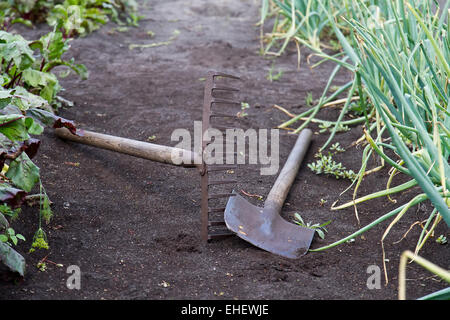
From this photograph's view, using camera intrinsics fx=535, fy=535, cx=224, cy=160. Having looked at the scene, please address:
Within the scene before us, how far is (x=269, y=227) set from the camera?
2232 millimetres

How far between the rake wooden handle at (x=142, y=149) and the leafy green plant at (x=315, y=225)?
536 millimetres

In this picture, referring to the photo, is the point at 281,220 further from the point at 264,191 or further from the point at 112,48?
the point at 112,48

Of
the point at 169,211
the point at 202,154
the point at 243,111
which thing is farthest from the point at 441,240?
the point at 243,111

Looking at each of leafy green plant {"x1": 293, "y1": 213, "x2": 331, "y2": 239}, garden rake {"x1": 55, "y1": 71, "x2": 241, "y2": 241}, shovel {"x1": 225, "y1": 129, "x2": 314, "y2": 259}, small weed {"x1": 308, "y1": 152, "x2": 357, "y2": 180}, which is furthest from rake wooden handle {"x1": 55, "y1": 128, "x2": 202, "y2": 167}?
small weed {"x1": 308, "y1": 152, "x2": 357, "y2": 180}

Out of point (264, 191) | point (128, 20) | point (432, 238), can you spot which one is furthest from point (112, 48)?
point (432, 238)

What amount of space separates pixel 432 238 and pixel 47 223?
5.12ft

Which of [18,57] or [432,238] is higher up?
[18,57]

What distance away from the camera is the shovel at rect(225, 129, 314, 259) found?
214 cm

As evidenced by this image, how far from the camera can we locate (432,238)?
214 cm

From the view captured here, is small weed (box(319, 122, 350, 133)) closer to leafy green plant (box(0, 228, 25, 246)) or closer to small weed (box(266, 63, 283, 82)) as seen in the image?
small weed (box(266, 63, 283, 82))

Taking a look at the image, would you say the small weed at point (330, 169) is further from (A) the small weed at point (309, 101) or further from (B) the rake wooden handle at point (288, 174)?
(A) the small weed at point (309, 101)

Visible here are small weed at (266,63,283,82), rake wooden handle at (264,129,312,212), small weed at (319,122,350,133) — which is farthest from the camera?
small weed at (266,63,283,82)

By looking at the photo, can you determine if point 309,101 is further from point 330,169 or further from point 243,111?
point 330,169

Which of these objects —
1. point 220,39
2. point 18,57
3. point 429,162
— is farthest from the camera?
point 220,39
